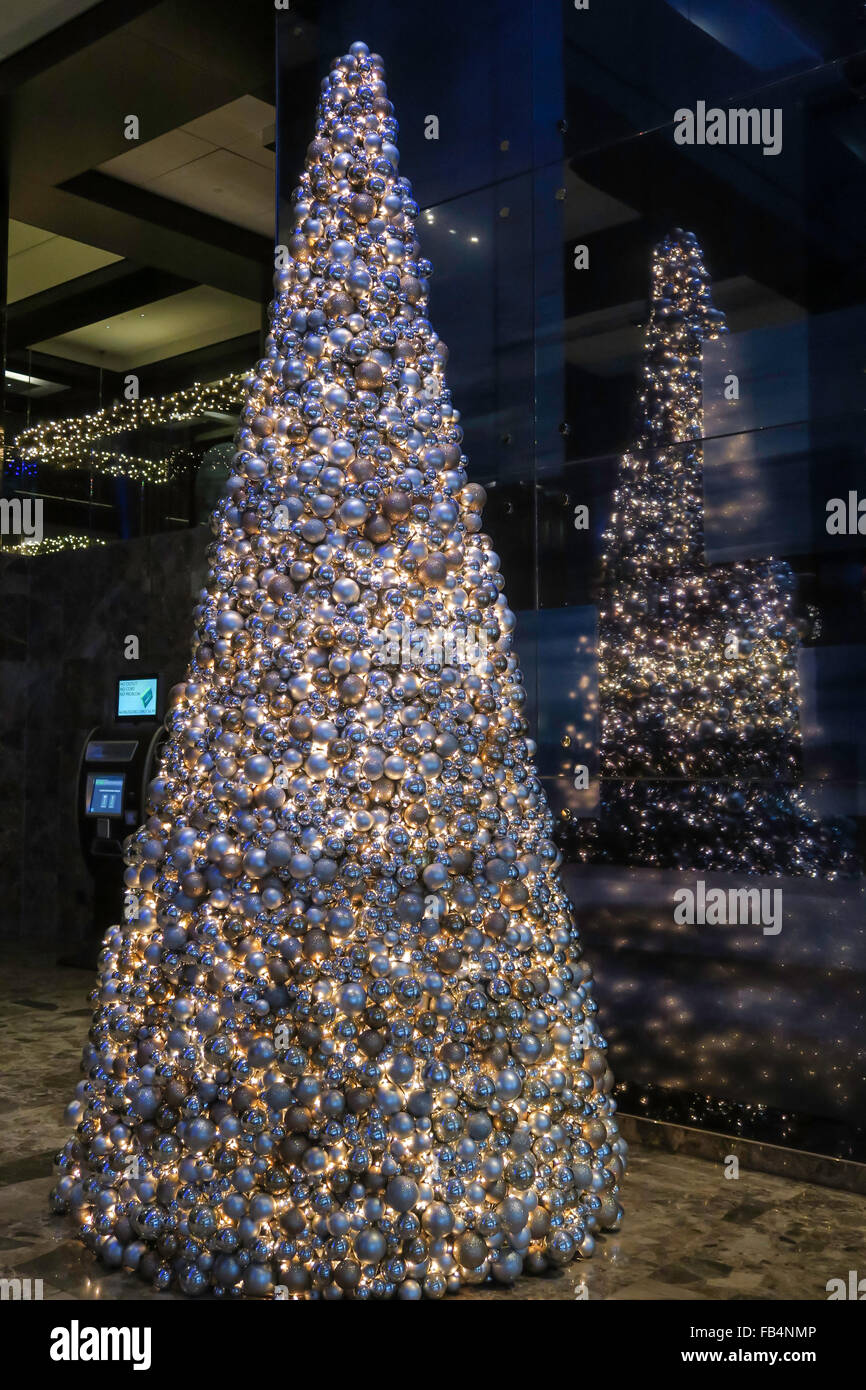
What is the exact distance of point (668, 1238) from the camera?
9.81 ft

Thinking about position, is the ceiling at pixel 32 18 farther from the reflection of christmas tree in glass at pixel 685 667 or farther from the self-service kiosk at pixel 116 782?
the reflection of christmas tree in glass at pixel 685 667

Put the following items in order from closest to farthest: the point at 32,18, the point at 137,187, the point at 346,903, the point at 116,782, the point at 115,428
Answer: the point at 346,903 < the point at 32,18 < the point at 116,782 < the point at 137,187 < the point at 115,428

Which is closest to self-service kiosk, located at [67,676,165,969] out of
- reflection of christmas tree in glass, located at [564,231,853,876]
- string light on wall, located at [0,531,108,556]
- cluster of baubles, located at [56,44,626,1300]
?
string light on wall, located at [0,531,108,556]

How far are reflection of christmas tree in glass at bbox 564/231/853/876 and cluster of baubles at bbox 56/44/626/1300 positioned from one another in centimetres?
94

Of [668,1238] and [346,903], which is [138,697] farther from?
[668,1238]

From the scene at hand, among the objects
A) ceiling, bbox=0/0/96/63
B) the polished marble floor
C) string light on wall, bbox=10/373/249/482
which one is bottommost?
the polished marble floor

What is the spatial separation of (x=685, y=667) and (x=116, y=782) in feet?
12.9

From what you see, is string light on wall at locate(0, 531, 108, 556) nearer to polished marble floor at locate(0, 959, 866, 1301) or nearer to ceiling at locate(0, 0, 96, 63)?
ceiling at locate(0, 0, 96, 63)

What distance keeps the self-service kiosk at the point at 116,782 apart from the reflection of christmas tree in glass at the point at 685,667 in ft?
10.9

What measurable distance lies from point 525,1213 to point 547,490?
2535 millimetres

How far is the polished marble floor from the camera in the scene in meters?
2.68

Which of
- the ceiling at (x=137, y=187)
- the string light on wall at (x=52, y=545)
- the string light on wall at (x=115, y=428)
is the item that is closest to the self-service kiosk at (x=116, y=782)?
the string light on wall at (x=52, y=545)

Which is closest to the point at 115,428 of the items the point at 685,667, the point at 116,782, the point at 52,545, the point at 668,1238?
the point at 52,545
